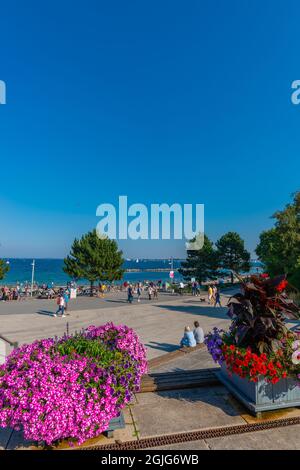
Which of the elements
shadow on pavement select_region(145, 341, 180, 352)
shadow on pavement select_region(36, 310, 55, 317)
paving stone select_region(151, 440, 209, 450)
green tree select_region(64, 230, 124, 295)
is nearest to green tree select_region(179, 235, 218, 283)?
green tree select_region(64, 230, 124, 295)

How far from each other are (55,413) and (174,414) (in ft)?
7.07

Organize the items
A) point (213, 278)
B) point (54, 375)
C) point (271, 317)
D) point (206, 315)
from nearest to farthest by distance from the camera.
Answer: point (54, 375) < point (271, 317) < point (206, 315) < point (213, 278)

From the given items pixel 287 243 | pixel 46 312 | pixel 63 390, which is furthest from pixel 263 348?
pixel 287 243

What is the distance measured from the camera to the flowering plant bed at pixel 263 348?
13.5ft

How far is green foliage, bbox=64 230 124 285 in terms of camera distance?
30.8 m

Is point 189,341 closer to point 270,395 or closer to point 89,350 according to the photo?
point 270,395

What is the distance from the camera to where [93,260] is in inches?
1216

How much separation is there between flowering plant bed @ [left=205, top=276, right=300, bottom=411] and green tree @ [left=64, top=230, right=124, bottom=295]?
27240 millimetres

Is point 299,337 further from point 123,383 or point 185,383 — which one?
point 123,383

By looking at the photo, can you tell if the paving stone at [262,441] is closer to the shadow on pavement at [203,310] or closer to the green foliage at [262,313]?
the green foliage at [262,313]

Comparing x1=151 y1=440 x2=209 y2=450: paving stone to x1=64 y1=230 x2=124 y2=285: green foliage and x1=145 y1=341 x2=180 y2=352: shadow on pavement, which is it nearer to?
x1=145 y1=341 x2=180 y2=352: shadow on pavement

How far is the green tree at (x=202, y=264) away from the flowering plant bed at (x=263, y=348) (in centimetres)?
3691

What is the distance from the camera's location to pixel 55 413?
3172 mm
